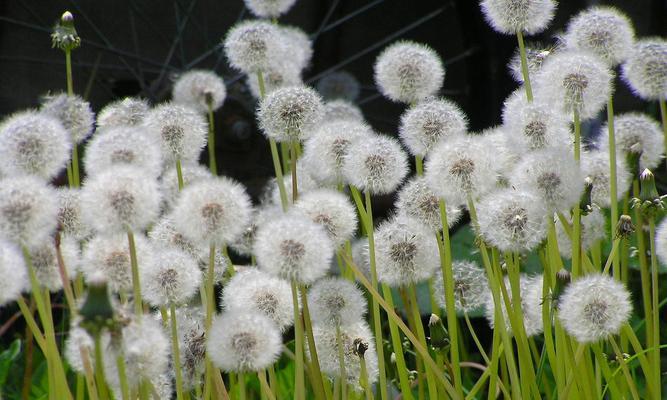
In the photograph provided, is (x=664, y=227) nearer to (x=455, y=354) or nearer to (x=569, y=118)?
(x=569, y=118)

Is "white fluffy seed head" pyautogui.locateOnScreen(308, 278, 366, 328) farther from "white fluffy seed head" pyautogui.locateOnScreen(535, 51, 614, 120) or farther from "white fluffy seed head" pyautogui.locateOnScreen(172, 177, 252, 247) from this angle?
"white fluffy seed head" pyautogui.locateOnScreen(535, 51, 614, 120)

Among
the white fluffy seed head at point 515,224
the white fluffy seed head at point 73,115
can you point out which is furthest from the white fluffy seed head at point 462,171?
the white fluffy seed head at point 73,115

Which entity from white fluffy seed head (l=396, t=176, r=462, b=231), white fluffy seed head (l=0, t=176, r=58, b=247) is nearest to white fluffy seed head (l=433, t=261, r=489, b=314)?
white fluffy seed head (l=396, t=176, r=462, b=231)

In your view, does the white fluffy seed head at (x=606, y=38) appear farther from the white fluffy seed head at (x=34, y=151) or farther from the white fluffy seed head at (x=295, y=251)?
the white fluffy seed head at (x=34, y=151)

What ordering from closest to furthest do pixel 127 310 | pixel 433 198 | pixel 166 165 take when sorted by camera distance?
pixel 127 310 → pixel 433 198 → pixel 166 165

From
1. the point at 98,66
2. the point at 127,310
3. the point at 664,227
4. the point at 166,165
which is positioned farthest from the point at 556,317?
the point at 98,66

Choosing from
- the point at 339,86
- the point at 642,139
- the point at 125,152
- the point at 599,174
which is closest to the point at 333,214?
the point at 125,152
